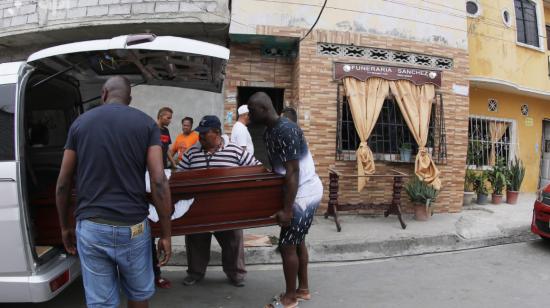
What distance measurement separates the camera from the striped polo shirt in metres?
3.58

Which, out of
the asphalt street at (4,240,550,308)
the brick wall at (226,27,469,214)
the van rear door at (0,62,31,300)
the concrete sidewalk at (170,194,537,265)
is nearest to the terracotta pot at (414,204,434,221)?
the concrete sidewalk at (170,194,537,265)

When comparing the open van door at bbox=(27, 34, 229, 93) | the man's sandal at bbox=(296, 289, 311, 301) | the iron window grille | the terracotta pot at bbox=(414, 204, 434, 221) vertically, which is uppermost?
the iron window grille

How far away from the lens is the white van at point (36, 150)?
282cm

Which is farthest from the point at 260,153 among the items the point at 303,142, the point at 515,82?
the point at 515,82

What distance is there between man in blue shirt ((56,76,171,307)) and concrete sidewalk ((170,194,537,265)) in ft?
8.46

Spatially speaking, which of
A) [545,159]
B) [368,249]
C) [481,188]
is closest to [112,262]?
[368,249]

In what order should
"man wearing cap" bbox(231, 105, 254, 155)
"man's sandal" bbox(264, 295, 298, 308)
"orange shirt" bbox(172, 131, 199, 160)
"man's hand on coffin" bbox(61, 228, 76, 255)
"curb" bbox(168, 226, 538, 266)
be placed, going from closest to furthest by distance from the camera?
1. "man's hand on coffin" bbox(61, 228, 76, 255)
2. "man's sandal" bbox(264, 295, 298, 308)
3. "curb" bbox(168, 226, 538, 266)
4. "man wearing cap" bbox(231, 105, 254, 155)
5. "orange shirt" bbox(172, 131, 199, 160)

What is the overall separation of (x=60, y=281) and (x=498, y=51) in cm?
976

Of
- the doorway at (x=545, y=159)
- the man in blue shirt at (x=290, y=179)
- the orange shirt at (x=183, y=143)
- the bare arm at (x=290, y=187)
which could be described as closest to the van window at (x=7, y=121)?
the man in blue shirt at (x=290, y=179)

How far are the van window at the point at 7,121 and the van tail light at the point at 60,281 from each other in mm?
908

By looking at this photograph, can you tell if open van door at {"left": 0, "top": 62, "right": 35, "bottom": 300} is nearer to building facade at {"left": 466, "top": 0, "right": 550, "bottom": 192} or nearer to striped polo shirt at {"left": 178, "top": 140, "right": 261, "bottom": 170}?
striped polo shirt at {"left": 178, "top": 140, "right": 261, "bottom": 170}

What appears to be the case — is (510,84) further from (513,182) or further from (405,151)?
(405,151)

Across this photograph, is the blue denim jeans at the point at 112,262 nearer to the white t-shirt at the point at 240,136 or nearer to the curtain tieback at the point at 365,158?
the white t-shirt at the point at 240,136

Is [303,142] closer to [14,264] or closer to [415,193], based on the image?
[14,264]
